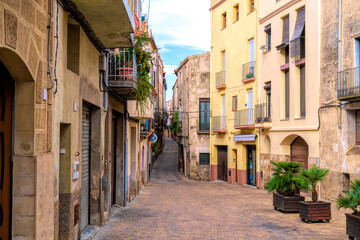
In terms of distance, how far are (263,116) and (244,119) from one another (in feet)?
8.28

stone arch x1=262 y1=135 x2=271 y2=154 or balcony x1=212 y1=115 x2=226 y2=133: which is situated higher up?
balcony x1=212 y1=115 x2=226 y2=133

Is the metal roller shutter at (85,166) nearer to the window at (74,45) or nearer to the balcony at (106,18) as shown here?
the window at (74,45)

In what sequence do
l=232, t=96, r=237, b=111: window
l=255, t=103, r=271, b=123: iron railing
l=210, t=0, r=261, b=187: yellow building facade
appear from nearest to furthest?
1. l=255, t=103, r=271, b=123: iron railing
2. l=210, t=0, r=261, b=187: yellow building facade
3. l=232, t=96, r=237, b=111: window

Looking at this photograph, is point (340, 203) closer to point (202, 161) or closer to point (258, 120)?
point (258, 120)

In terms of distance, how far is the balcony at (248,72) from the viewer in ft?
81.1

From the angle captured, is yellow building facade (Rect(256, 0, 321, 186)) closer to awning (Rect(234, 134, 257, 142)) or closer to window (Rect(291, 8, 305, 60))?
window (Rect(291, 8, 305, 60))

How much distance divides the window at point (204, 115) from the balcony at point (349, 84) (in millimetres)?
16985

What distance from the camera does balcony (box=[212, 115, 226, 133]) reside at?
29188 mm

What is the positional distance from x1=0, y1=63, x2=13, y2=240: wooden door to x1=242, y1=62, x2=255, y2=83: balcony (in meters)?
20.4

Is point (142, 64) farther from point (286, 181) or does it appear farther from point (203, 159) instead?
point (203, 159)

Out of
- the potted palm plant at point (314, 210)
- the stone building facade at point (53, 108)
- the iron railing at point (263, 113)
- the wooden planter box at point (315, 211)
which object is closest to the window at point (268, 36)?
the iron railing at point (263, 113)

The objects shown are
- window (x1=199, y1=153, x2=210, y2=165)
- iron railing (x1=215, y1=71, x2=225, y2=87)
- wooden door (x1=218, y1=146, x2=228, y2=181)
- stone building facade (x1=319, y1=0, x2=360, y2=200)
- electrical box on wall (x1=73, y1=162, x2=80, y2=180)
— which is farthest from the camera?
window (x1=199, y1=153, x2=210, y2=165)

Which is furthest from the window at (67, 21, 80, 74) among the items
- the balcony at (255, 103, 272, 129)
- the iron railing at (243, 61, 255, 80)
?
the iron railing at (243, 61, 255, 80)

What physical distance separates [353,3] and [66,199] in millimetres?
13543
